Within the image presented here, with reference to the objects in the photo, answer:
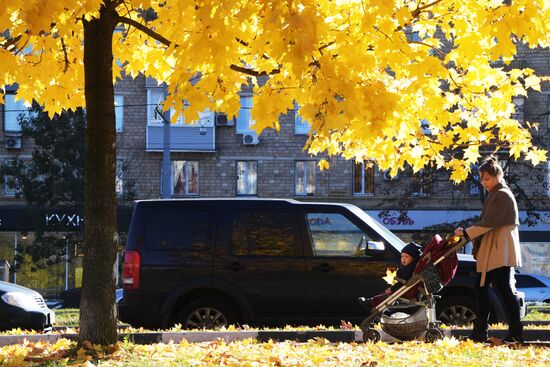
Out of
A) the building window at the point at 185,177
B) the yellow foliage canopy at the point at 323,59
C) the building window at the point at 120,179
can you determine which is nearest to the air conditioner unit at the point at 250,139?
the building window at the point at 185,177

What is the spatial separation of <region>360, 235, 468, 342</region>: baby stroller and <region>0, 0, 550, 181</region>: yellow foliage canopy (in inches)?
49.4

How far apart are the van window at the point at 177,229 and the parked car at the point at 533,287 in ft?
68.6

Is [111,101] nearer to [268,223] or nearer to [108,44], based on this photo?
[108,44]

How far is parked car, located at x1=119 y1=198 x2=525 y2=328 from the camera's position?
984 centimetres

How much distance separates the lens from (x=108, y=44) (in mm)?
7453

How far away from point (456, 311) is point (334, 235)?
164cm

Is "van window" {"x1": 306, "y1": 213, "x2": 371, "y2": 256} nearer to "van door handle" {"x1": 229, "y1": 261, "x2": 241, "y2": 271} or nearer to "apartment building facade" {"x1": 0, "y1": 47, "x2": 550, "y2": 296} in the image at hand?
"van door handle" {"x1": 229, "y1": 261, "x2": 241, "y2": 271}

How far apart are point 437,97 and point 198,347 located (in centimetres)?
373

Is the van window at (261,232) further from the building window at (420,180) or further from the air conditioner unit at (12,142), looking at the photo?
the air conditioner unit at (12,142)

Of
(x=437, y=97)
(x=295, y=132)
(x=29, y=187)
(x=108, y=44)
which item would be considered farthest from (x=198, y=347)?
→ (x=295, y=132)

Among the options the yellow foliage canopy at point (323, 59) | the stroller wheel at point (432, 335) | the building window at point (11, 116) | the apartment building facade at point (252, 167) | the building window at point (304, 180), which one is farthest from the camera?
the building window at point (304, 180)

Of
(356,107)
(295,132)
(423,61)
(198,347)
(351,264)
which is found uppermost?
(295,132)

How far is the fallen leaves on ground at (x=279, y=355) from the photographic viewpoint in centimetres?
636

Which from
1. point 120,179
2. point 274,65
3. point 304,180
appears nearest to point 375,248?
point 274,65
